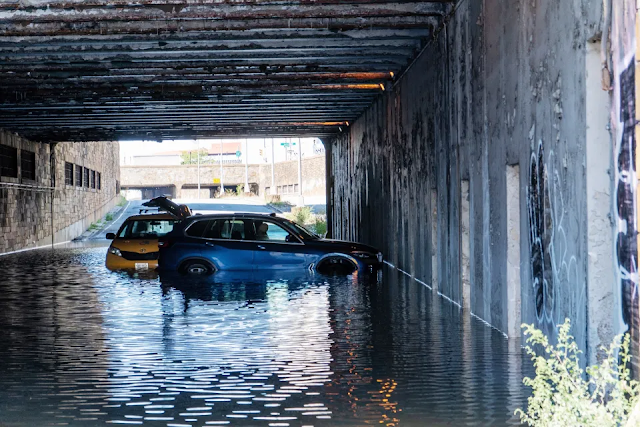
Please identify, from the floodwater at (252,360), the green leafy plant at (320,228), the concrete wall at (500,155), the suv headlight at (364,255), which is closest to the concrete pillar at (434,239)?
the concrete wall at (500,155)

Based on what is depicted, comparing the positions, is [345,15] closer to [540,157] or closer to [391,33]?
[391,33]

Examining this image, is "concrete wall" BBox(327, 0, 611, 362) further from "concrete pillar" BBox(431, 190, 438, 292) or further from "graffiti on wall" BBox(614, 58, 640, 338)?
"graffiti on wall" BBox(614, 58, 640, 338)

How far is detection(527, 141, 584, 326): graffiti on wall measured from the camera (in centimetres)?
834

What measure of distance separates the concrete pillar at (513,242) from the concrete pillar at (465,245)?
2914 mm

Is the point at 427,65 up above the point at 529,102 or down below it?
above

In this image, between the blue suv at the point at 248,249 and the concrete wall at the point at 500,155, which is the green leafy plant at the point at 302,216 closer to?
the concrete wall at the point at 500,155

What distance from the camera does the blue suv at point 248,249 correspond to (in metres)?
19.0

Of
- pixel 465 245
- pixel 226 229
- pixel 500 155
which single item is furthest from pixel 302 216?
pixel 500 155

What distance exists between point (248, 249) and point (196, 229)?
1.19m

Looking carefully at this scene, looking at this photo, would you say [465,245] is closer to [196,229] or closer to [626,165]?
[196,229]

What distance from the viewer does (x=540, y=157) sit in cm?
916

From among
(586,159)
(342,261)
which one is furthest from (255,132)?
(586,159)

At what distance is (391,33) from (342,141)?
18.6m

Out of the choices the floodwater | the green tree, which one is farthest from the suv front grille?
the green tree
